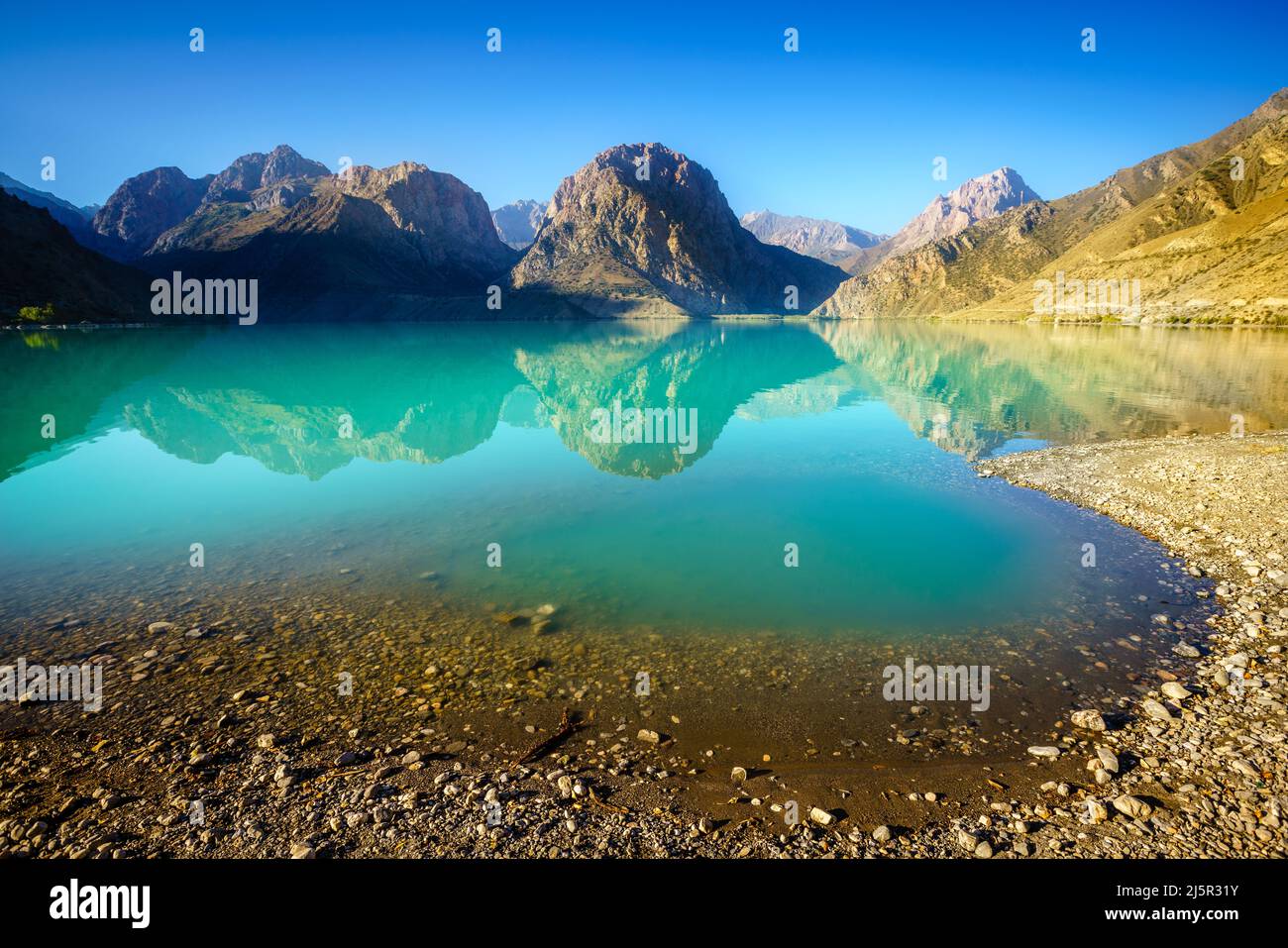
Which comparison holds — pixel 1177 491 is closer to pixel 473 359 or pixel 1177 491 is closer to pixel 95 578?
pixel 95 578

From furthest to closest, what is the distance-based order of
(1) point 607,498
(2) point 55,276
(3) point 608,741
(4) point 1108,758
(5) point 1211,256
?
(5) point 1211,256, (2) point 55,276, (1) point 607,498, (3) point 608,741, (4) point 1108,758

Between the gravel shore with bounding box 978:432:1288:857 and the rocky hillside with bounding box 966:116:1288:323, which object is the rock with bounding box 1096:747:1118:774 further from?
the rocky hillside with bounding box 966:116:1288:323

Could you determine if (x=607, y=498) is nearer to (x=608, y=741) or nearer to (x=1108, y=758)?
(x=608, y=741)

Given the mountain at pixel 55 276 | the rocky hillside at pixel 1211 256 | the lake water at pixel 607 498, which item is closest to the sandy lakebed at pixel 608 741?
the lake water at pixel 607 498

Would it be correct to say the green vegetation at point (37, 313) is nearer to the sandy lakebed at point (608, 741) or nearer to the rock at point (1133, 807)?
the sandy lakebed at point (608, 741)

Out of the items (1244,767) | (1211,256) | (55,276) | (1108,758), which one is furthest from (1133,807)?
(55,276)
